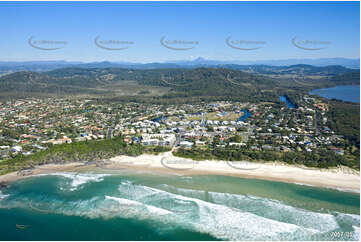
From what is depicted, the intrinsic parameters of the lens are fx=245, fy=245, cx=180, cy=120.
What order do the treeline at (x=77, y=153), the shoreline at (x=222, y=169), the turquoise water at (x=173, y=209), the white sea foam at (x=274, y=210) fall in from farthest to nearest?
1. the treeline at (x=77, y=153)
2. the shoreline at (x=222, y=169)
3. the white sea foam at (x=274, y=210)
4. the turquoise water at (x=173, y=209)

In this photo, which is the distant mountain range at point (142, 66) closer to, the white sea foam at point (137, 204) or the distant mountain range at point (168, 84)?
the distant mountain range at point (168, 84)

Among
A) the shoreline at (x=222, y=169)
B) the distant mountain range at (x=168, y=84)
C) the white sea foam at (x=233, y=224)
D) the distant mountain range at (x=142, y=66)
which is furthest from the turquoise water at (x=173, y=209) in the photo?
the distant mountain range at (x=142, y=66)

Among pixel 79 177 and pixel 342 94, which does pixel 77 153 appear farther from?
pixel 342 94

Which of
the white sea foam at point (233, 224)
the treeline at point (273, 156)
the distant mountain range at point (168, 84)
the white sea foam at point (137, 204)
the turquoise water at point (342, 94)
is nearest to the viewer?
the white sea foam at point (233, 224)

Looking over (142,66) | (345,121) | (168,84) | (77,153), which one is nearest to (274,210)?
(77,153)

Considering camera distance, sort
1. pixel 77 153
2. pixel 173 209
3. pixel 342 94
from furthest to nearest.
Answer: pixel 342 94 → pixel 77 153 → pixel 173 209

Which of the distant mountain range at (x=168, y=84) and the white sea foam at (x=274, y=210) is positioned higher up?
the distant mountain range at (x=168, y=84)
